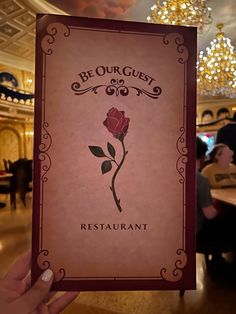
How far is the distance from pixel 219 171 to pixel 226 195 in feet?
1.44

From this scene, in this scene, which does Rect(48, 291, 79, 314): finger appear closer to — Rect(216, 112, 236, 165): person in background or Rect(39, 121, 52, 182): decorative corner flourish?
Rect(39, 121, 52, 182): decorative corner flourish

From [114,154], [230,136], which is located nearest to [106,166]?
[114,154]

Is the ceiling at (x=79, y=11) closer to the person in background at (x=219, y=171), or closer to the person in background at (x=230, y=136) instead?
the person in background at (x=230, y=136)

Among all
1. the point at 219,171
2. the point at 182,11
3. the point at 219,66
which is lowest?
the point at 219,171

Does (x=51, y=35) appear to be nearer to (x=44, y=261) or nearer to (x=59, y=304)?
(x=44, y=261)

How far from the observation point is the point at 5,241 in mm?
3676

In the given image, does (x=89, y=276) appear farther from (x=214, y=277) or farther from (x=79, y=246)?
(x=214, y=277)

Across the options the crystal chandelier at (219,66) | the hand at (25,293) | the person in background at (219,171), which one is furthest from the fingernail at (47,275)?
the crystal chandelier at (219,66)

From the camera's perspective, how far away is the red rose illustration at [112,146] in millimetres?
729

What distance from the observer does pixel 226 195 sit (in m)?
2.30

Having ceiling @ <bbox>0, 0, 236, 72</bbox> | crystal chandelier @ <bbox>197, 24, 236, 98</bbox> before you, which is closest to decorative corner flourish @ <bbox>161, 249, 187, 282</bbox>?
crystal chandelier @ <bbox>197, 24, 236, 98</bbox>

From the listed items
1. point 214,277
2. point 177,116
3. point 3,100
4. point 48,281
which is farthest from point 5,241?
point 3,100

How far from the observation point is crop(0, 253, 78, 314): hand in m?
0.64

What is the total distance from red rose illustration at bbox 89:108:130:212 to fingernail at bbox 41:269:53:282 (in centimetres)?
24
